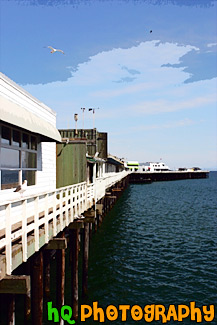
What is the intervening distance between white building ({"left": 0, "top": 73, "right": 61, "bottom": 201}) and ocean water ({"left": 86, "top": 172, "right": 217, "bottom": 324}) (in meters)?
5.58

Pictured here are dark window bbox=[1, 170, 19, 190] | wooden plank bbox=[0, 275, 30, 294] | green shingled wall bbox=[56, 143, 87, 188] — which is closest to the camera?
wooden plank bbox=[0, 275, 30, 294]

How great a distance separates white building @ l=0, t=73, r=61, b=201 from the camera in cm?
850

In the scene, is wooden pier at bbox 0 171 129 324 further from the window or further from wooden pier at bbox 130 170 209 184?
wooden pier at bbox 130 170 209 184

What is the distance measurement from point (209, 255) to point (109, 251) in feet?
20.5

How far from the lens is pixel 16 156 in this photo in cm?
961

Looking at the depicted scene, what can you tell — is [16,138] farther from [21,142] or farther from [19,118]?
[19,118]

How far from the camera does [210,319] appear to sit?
35.3 ft

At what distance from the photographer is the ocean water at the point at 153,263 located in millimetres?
12234

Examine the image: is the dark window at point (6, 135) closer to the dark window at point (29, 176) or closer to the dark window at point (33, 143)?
the dark window at point (29, 176)

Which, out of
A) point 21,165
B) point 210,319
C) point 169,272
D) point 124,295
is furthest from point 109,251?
point 21,165

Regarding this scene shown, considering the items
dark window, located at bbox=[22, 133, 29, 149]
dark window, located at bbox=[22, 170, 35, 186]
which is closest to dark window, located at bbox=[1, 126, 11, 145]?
dark window, located at bbox=[22, 133, 29, 149]

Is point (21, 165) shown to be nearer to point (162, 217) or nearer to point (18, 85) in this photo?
point (18, 85)

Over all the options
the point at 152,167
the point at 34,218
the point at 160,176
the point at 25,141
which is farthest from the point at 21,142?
the point at 152,167

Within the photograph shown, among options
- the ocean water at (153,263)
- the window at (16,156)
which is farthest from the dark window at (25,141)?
the ocean water at (153,263)
